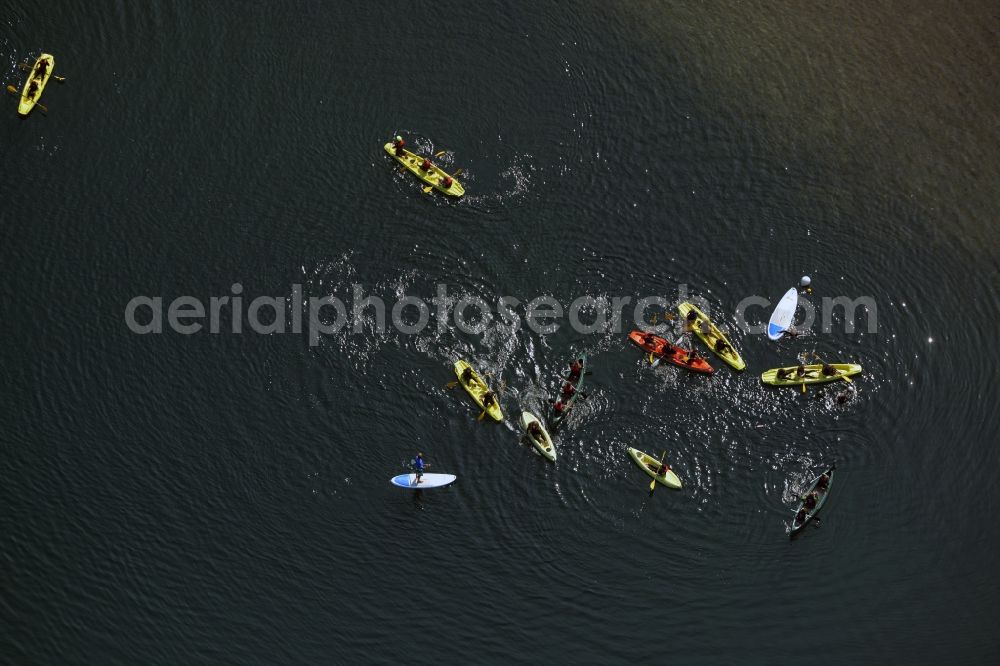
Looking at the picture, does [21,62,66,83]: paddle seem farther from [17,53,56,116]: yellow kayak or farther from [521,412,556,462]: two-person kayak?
[521,412,556,462]: two-person kayak

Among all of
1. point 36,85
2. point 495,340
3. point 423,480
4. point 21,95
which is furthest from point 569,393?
point 21,95

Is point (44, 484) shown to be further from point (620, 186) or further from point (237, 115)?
point (620, 186)

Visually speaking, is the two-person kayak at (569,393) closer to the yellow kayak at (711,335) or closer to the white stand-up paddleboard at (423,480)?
the white stand-up paddleboard at (423,480)

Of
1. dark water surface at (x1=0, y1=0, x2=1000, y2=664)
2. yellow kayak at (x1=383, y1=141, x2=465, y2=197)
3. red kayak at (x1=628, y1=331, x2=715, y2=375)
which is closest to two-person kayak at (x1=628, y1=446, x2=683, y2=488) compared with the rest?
dark water surface at (x1=0, y1=0, x2=1000, y2=664)

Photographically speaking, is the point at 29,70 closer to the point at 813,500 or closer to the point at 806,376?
the point at 806,376

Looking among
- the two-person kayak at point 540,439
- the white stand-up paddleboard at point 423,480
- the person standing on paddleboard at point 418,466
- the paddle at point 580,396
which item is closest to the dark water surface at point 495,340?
the paddle at point 580,396
